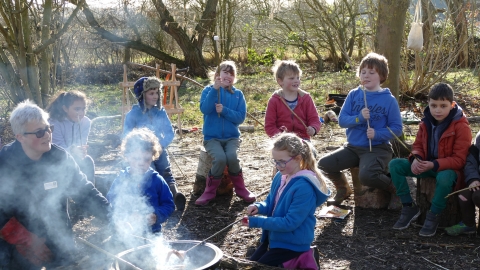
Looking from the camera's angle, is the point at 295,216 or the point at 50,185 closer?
the point at 295,216

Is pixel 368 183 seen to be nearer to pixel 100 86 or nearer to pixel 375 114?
pixel 375 114

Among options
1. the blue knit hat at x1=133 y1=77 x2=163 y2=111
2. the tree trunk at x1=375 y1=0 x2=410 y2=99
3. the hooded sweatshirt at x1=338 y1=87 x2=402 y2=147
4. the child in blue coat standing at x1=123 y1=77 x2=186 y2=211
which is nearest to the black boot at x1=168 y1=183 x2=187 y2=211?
the child in blue coat standing at x1=123 y1=77 x2=186 y2=211

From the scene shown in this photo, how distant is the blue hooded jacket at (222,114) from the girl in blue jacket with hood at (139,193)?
1.44 m

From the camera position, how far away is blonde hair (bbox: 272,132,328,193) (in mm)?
3057

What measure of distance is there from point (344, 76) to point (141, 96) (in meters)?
10.3

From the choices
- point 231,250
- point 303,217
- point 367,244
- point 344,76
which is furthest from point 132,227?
point 344,76

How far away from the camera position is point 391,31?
571 cm

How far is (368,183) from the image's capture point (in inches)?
175

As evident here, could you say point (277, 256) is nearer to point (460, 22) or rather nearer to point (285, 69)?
point (285, 69)

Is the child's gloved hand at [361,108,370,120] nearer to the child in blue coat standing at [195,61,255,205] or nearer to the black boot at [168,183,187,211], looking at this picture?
the child in blue coat standing at [195,61,255,205]

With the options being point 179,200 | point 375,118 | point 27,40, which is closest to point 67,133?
point 179,200

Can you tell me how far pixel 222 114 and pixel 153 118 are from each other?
64 cm

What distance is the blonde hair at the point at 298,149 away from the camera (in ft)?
10.0

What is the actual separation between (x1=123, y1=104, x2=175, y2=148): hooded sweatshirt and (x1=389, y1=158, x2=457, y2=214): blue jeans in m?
2.02
